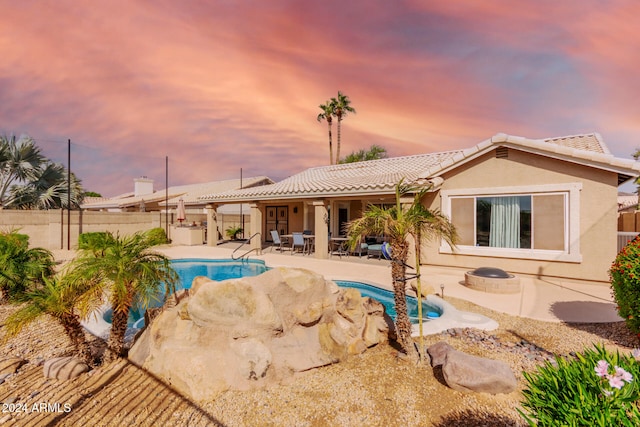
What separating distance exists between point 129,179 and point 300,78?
3559 centimetres

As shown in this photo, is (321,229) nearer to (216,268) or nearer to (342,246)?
(342,246)

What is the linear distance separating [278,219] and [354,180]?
991 centimetres

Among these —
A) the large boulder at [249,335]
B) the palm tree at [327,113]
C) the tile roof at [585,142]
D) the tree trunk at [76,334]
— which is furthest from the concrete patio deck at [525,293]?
the palm tree at [327,113]

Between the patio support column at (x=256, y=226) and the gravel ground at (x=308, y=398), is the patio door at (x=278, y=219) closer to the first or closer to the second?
the patio support column at (x=256, y=226)

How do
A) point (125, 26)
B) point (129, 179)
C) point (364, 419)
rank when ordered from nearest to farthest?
point (364, 419) < point (125, 26) < point (129, 179)

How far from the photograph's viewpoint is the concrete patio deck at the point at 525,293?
23.1 feet

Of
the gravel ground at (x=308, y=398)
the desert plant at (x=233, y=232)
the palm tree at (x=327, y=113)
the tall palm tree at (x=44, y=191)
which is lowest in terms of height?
the gravel ground at (x=308, y=398)

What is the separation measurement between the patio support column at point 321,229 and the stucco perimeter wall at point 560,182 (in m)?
5.52

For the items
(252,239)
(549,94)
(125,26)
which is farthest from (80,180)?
(549,94)

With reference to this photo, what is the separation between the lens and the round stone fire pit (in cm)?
888

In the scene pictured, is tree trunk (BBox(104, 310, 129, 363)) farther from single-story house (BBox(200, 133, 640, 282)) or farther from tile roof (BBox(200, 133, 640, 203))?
tile roof (BBox(200, 133, 640, 203))

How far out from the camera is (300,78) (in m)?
14.0

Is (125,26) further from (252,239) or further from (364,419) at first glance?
(364,419)

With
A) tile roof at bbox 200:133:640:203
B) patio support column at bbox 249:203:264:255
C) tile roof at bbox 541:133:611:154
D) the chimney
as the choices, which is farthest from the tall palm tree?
tile roof at bbox 541:133:611:154
